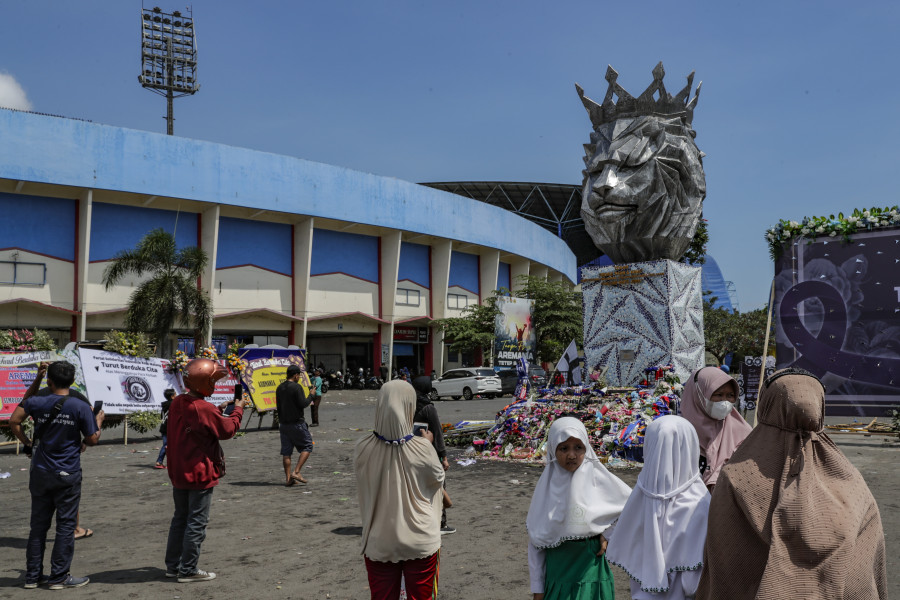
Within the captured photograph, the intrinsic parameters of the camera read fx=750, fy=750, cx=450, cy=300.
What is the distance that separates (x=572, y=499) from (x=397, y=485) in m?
0.92

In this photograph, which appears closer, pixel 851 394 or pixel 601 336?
pixel 851 394

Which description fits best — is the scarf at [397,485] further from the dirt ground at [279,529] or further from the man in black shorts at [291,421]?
the man in black shorts at [291,421]

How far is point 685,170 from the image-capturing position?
14086 millimetres

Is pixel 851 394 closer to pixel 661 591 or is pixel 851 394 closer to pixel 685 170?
pixel 685 170

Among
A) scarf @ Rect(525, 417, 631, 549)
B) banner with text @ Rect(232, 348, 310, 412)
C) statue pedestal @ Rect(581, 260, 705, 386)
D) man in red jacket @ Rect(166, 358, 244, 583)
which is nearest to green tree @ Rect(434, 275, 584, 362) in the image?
banner with text @ Rect(232, 348, 310, 412)

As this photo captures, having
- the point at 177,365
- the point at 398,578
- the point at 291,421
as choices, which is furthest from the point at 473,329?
the point at 398,578

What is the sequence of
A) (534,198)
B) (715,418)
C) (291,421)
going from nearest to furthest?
(715,418) → (291,421) → (534,198)

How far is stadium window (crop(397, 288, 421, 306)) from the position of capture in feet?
133

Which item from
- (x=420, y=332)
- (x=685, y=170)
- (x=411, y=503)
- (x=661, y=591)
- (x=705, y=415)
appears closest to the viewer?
(x=661, y=591)

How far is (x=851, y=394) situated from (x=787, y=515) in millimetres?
10976

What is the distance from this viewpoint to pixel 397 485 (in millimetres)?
4008

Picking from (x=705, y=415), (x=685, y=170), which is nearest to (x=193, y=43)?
(x=685, y=170)

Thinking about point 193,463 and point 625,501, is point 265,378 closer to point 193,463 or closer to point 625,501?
point 193,463

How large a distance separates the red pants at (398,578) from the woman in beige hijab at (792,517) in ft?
5.02
